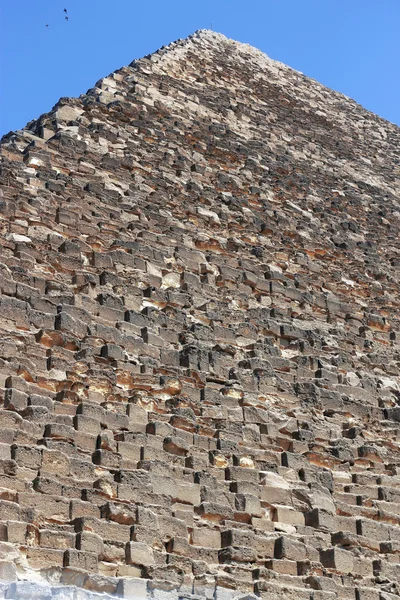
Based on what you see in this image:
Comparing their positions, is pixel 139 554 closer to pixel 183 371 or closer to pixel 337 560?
pixel 337 560

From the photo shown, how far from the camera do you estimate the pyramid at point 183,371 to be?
20.0 feet

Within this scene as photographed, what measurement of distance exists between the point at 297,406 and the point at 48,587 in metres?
3.18

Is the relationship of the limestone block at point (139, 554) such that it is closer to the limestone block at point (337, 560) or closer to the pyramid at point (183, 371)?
the pyramid at point (183, 371)

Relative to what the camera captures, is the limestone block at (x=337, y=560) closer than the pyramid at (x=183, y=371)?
No

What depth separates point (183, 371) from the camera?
7.73m

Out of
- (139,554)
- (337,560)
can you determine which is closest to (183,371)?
(337,560)

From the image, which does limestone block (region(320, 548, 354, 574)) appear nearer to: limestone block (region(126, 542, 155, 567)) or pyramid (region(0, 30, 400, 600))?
pyramid (region(0, 30, 400, 600))

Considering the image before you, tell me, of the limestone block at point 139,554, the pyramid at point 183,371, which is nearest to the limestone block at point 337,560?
the pyramid at point 183,371

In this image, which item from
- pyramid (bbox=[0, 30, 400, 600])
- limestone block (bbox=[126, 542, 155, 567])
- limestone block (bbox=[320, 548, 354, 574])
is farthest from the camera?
limestone block (bbox=[320, 548, 354, 574])

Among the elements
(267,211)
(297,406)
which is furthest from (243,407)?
(267,211)

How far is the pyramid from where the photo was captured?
609 cm

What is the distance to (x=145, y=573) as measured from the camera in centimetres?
590

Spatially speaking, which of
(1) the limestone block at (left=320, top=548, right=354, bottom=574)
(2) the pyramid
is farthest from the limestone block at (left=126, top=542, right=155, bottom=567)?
(1) the limestone block at (left=320, top=548, right=354, bottom=574)

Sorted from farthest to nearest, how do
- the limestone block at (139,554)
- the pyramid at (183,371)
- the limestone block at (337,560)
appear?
the limestone block at (337,560) < the pyramid at (183,371) < the limestone block at (139,554)
